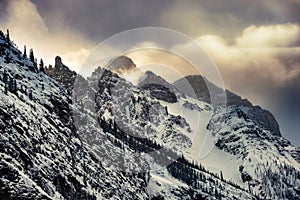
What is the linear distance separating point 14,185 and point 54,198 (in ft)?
82.8

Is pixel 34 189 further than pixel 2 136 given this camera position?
No

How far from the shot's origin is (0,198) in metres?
153

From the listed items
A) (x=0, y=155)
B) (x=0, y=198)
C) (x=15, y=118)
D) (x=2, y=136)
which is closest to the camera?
(x=0, y=198)

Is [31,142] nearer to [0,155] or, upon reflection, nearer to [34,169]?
[34,169]

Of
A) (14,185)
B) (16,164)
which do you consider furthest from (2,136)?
(14,185)

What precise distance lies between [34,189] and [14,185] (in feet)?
21.4

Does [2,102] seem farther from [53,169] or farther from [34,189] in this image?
[34,189]

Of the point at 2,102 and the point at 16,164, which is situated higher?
the point at 2,102

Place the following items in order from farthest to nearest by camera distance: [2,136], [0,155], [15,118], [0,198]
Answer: [15,118] < [2,136] < [0,155] < [0,198]

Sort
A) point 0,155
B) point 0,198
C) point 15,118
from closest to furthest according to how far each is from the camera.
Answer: point 0,198 < point 0,155 < point 15,118

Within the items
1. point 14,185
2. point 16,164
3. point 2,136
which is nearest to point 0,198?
point 14,185

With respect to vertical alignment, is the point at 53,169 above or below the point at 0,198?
above

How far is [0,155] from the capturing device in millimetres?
163000

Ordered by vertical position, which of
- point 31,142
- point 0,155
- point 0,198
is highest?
point 31,142
